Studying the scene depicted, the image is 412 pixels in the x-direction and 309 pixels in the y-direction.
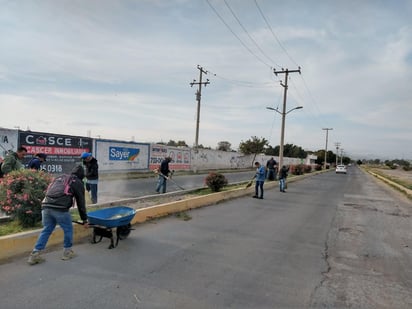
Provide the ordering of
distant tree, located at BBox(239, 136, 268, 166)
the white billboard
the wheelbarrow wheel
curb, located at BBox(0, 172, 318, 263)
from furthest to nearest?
1. distant tree, located at BBox(239, 136, 268, 166)
2. the white billboard
3. the wheelbarrow wheel
4. curb, located at BBox(0, 172, 318, 263)

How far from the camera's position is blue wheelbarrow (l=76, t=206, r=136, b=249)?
5.39 metres

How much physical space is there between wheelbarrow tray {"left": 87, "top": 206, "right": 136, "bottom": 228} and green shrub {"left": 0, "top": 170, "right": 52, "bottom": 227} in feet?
3.30

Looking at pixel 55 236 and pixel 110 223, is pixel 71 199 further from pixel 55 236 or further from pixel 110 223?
pixel 55 236

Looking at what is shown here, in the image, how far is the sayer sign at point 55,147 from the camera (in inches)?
570

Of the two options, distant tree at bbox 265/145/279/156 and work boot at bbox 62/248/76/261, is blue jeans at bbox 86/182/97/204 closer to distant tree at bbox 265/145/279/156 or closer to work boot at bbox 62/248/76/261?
work boot at bbox 62/248/76/261

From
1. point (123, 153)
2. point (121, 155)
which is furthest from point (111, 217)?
point (123, 153)

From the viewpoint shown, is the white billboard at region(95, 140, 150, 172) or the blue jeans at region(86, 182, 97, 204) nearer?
the blue jeans at region(86, 182, 97, 204)

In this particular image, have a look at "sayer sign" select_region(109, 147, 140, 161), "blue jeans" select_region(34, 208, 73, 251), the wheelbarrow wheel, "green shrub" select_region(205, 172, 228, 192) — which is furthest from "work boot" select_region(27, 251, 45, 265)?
"sayer sign" select_region(109, 147, 140, 161)

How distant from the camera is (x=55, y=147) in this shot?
15.7 metres

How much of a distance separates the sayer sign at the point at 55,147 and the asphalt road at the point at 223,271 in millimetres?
10119

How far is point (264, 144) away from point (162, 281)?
55.8 metres

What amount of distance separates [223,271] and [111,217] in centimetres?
243

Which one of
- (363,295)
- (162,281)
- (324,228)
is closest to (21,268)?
(162,281)

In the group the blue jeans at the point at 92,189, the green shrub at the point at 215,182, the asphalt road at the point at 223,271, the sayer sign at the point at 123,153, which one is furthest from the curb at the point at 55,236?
the sayer sign at the point at 123,153
